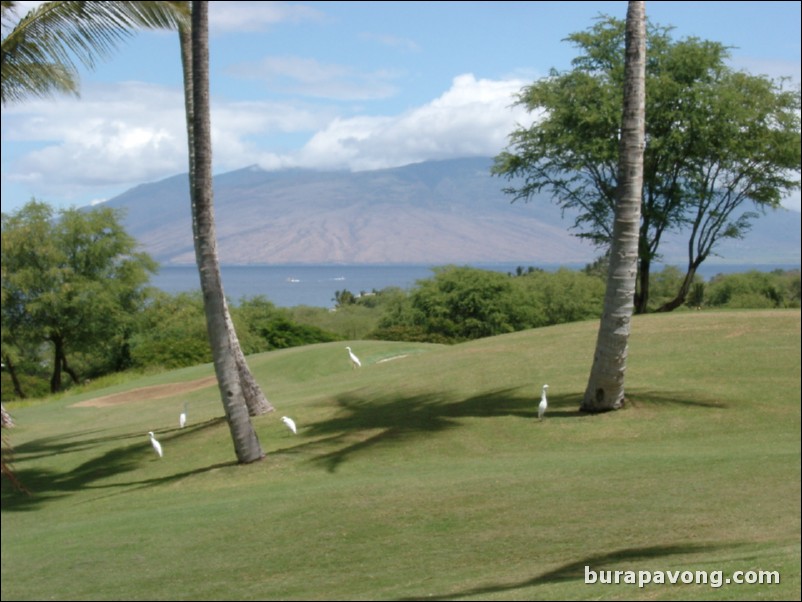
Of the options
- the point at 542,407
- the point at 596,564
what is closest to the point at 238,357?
the point at 542,407

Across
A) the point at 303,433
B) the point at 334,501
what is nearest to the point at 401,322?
the point at 303,433

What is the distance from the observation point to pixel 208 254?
17.6 m

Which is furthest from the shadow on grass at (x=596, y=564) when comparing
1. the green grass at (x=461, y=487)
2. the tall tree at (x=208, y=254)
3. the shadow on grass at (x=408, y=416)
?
the tall tree at (x=208, y=254)

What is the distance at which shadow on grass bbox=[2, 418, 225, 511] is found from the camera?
17.7m

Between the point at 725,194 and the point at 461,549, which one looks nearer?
the point at 461,549

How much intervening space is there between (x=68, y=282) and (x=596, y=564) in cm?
4929

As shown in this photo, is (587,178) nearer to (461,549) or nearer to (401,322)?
(401,322)

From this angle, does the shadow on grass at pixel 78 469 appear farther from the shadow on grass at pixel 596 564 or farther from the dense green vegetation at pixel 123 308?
the dense green vegetation at pixel 123 308

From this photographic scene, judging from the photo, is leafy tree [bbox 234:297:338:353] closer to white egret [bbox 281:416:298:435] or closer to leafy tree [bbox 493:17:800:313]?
leafy tree [bbox 493:17:800:313]

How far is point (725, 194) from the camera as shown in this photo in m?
37.8

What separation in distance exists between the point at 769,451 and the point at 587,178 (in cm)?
2727

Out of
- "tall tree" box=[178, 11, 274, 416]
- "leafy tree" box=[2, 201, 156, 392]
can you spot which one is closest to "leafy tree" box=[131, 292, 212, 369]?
"leafy tree" box=[2, 201, 156, 392]

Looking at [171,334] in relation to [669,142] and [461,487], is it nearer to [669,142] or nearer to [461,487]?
[669,142]

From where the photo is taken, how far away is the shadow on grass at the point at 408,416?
54.4ft
